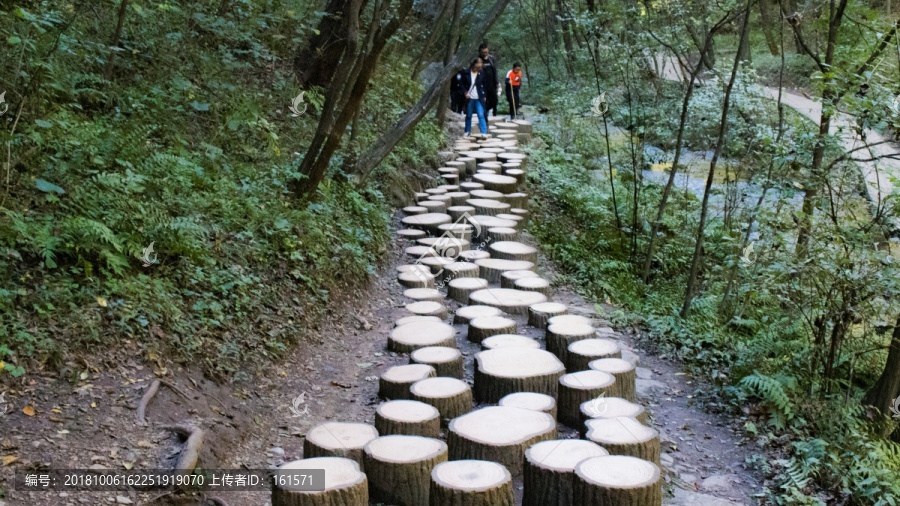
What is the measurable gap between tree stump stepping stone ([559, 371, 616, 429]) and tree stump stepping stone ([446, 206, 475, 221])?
15.6 ft

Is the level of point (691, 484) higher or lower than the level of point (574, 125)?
lower

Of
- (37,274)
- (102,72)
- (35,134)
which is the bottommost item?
(37,274)

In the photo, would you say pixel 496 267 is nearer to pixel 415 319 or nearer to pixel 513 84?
pixel 415 319

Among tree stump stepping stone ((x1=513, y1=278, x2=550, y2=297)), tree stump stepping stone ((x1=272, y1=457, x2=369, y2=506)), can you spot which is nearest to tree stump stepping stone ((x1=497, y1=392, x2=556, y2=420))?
tree stump stepping stone ((x1=272, y1=457, x2=369, y2=506))

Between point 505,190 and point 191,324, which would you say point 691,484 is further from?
point 505,190

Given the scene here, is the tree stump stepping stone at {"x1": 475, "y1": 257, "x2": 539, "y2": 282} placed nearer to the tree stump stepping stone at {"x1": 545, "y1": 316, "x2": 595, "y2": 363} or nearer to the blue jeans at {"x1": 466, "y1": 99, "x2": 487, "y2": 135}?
the tree stump stepping stone at {"x1": 545, "y1": 316, "x2": 595, "y2": 363}

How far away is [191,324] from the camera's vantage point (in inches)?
198

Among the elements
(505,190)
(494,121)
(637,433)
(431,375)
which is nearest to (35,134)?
(431,375)

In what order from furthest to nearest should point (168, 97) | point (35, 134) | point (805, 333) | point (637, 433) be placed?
point (168, 97) < point (805, 333) < point (35, 134) < point (637, 433)

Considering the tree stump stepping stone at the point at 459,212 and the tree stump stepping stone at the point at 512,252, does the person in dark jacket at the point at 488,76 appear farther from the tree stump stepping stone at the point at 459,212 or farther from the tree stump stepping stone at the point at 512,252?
the tree stump stepping stone at the point at 512,252

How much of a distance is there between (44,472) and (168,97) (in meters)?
5.29

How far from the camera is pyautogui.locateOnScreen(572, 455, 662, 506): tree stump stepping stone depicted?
357 centimetres

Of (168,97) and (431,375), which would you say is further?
(168,97)

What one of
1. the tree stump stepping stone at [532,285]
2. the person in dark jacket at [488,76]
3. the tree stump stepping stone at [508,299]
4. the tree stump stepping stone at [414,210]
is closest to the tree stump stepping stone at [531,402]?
the tree stump stepping stone at [508,299]
